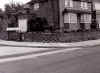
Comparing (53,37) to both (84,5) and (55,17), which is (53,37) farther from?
(84,5)

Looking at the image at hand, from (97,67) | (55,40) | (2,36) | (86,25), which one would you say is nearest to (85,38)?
(55,40)

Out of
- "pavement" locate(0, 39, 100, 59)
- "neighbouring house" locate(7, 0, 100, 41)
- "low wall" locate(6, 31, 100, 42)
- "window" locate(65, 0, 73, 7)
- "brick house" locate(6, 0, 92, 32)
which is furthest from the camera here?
"window" locate(65, 0, 73, 7)

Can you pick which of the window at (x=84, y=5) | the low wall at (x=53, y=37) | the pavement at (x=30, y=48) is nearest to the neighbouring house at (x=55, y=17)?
the window at (x=84, y=5)

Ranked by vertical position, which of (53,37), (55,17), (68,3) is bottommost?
(53,37)

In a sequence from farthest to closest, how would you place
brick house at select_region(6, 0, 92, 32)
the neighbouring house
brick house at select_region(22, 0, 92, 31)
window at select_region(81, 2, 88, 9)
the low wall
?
1. window at select_region(81, 2, 88, 9)
2. brick house at select_region(22, 0, 92, 31)
3. brick house at select_region(6, 0, 92, 32)
4. the neighbouring house
5. the low wall

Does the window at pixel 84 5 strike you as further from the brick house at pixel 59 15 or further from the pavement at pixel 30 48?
the pavement at pixel 30 48

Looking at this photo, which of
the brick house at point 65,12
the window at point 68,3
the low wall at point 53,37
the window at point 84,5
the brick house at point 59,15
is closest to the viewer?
the low wall at point 53,37

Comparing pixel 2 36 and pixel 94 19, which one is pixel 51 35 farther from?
pixel 94 19

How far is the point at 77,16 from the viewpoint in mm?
35875

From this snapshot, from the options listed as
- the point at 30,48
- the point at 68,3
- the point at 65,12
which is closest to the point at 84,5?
the point at 68,3

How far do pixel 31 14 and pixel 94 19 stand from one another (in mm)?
13916

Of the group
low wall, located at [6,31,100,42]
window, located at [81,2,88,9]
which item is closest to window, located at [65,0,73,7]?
window, located at [81,2,88,9]

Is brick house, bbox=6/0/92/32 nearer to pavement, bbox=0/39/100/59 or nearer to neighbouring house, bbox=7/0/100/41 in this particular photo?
neighbouring house, bbox=7/0/100/41

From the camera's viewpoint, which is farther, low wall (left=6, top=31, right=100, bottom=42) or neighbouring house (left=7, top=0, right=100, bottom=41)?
neighbouring house (left=7, top=0, right=100, bottom=41)
